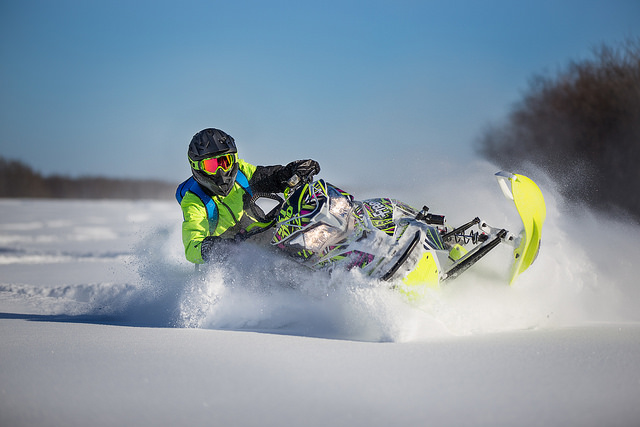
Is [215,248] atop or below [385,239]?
below

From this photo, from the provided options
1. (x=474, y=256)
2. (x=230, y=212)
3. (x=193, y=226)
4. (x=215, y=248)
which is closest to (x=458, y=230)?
(x=474, y=256)

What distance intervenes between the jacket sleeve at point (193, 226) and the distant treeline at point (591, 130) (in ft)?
45.0

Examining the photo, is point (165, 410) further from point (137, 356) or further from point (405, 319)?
point (405, 319)

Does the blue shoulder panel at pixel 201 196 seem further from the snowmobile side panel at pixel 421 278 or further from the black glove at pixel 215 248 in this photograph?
the snowmobile side panel at pixel 421 278

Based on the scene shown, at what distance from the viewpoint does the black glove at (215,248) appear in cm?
429

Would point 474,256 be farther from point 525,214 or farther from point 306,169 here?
point 306,169

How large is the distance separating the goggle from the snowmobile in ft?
3.12

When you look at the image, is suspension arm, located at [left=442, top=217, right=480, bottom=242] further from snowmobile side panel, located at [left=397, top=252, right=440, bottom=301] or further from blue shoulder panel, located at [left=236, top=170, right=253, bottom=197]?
blue shoulder panel, located at [left=236, top=170, right=253, bottom=197]

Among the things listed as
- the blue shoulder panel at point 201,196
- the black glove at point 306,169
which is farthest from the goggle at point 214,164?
the black glove at point 306,169

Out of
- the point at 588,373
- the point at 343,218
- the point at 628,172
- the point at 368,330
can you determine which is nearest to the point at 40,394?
the point at 368,330

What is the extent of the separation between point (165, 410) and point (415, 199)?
12.8 ft

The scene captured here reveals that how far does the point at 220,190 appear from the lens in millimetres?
4961

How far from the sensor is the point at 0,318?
467 cm

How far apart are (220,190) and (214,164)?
0.93ft
